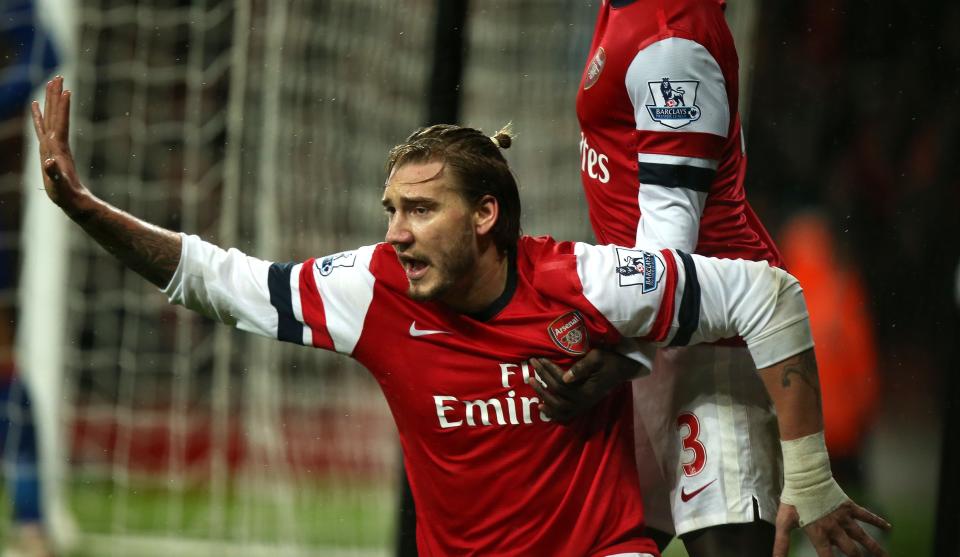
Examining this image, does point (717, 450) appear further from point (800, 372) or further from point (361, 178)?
point (361, 178)

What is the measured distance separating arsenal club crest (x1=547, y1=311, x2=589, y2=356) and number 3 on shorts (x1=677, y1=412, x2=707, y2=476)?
0.98 feet

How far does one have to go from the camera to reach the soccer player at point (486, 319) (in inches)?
87.3

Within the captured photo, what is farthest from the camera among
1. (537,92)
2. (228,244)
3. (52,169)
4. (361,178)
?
(537,92)

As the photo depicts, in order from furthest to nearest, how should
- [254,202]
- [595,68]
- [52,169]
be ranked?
1. [254,202]
2. [595,68]
3. [52,169]

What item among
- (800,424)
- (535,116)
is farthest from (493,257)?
(535,116)

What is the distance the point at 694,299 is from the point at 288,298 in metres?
0.74

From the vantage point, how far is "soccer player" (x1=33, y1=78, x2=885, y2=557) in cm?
222

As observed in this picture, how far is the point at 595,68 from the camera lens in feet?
7.80

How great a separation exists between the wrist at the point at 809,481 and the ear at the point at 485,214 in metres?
0.66

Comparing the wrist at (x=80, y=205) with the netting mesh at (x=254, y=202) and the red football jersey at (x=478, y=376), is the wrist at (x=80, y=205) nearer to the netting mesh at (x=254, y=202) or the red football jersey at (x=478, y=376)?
the red football jersey at (x=478, y=376)

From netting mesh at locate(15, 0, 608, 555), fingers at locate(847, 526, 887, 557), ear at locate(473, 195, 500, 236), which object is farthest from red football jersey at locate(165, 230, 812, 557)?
netting mesh at locate(15, 0, 608, 555)

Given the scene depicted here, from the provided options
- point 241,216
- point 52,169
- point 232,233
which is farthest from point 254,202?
point 52,169

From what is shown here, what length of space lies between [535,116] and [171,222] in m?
2.25

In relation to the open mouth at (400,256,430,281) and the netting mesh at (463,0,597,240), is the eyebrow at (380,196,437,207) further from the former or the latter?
the netting mesh at (463,0,597,240)
